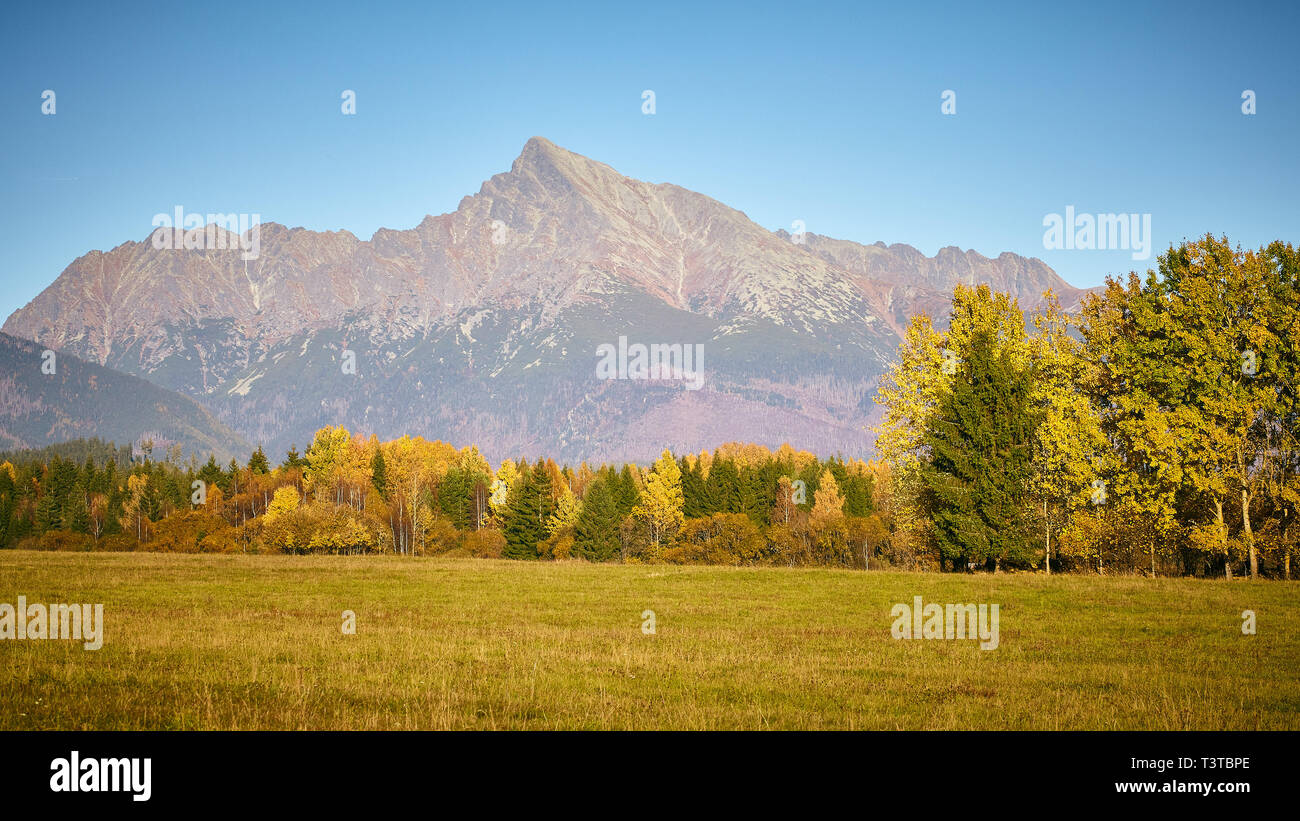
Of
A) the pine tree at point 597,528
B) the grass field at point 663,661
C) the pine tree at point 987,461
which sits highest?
the pine tree at point 987,461

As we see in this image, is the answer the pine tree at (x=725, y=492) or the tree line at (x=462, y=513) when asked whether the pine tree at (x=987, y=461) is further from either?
the pine tree at (x=725, y=492)

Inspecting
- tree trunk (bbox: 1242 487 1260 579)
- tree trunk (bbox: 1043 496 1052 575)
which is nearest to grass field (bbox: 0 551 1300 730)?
tree trunk (bbox: 1242 487 1260 579)

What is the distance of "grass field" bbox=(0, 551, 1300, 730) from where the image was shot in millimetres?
13727

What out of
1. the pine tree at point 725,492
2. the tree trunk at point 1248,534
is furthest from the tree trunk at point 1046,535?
the pine tree at point 725,492

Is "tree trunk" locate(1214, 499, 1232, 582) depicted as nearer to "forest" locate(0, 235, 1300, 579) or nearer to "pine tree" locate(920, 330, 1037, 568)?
"forest" locate(0, 235, 1300, 579)

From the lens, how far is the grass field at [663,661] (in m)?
13.7

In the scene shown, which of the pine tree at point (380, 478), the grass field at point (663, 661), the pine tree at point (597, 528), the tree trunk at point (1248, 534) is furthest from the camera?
the pine tree at point (380, 478)

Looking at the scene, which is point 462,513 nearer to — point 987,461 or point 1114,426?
point 987,461

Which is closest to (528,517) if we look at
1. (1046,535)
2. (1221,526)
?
(1046,535)

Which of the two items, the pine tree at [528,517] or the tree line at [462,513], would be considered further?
the pine tree at [528,517]

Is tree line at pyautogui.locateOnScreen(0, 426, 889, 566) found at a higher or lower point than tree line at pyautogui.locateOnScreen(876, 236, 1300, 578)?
lower

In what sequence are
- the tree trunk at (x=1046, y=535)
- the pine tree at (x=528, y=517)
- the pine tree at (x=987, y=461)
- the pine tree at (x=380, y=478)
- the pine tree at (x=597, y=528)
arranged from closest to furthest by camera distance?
1. the pine tree at (x=987, y=461)
2. the tree trunk at (x=1046, y=535)
3. the pine tree at (x=597, y=528)
4. the pine tree at (x=528, y=517)
5. the pine tree at (x=380, y=478)

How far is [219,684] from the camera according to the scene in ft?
52.6
